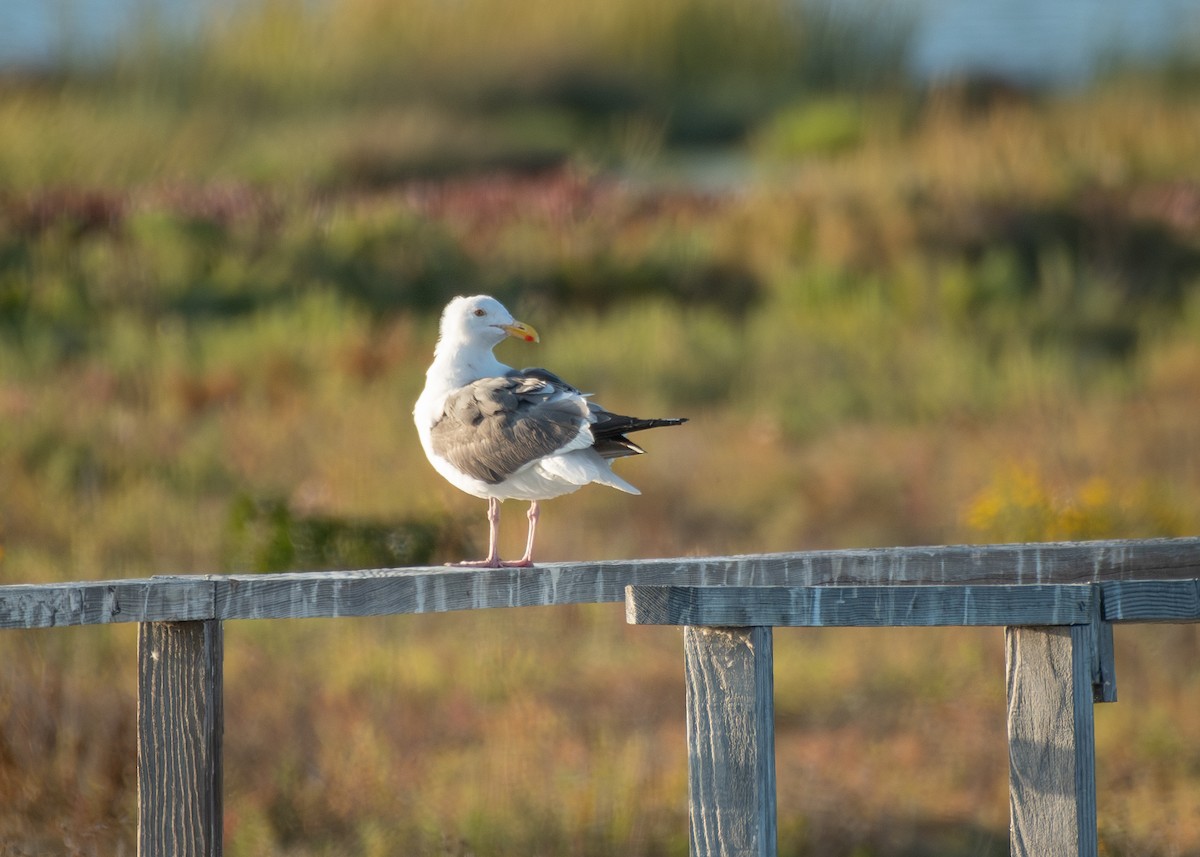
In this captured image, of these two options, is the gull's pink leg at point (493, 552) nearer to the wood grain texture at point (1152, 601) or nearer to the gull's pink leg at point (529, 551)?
the gull's pink leg at point (529, 551)

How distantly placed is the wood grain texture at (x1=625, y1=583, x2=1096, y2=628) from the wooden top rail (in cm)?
4

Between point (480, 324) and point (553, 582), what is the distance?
3.61ft

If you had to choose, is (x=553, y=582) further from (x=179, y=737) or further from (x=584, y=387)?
(x=584, y=387)

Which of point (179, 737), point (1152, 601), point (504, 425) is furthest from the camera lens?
point (504, 425)

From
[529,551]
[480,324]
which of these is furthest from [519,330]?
[529,551]

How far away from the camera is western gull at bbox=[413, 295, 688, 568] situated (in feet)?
15.0

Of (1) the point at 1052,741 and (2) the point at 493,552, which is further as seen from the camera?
(2) the point at 493,552

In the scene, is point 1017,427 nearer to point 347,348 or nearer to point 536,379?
point 347,348

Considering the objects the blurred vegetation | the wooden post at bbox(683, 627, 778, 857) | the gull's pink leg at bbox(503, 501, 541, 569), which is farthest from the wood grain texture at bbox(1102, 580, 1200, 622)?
the blurred vegetation

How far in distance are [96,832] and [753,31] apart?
22833mm

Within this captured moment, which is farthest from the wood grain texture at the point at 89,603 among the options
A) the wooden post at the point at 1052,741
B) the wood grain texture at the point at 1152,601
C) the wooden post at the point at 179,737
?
the wood grain texture at the point at 1152,601

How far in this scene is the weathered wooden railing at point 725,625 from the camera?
3.74 m

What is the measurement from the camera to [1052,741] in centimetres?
385

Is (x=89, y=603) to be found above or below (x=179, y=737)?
above
